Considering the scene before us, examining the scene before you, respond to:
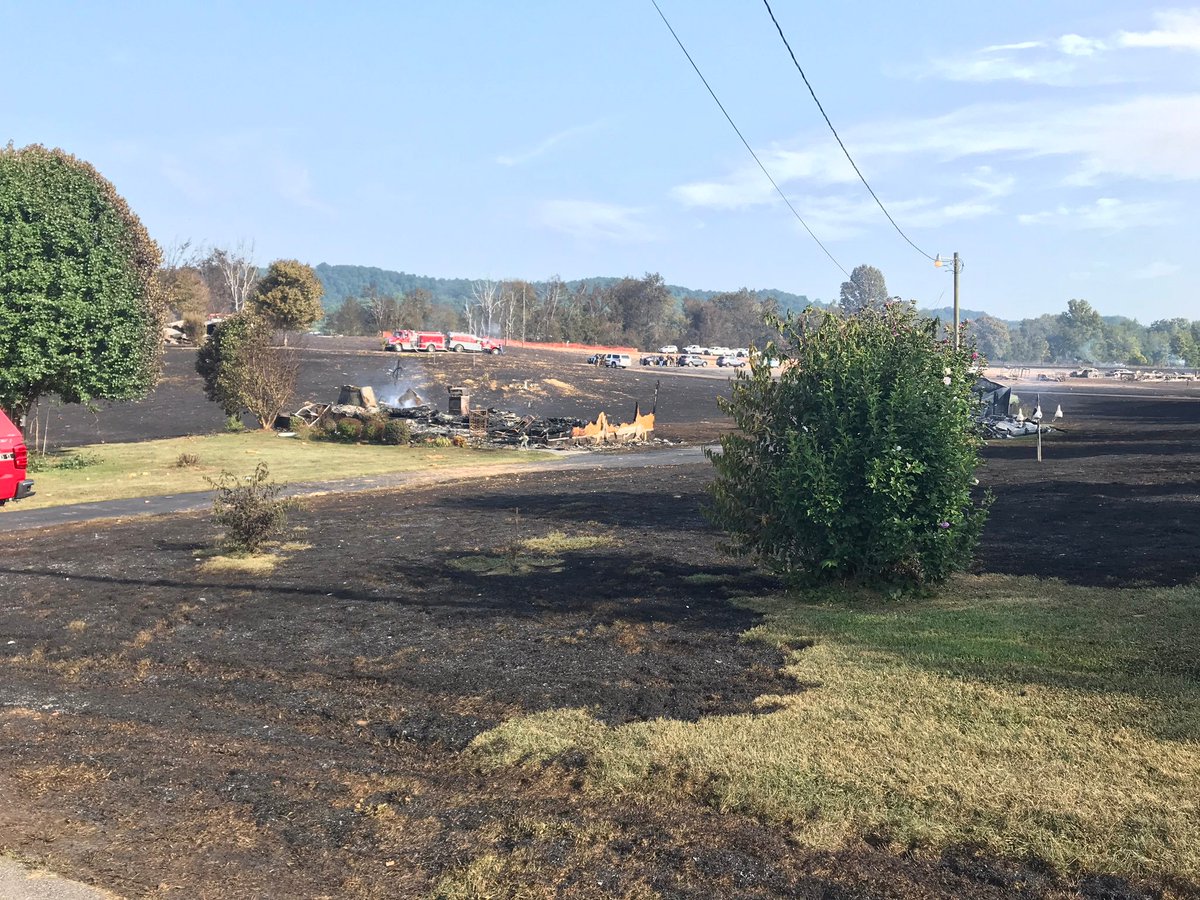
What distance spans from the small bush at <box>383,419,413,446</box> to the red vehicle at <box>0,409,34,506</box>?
57.1 feet

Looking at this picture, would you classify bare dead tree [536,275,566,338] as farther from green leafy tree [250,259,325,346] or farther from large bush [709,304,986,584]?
large bush [709,304,986,584]

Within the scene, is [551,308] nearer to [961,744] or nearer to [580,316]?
[580,316]

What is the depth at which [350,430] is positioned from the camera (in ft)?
120

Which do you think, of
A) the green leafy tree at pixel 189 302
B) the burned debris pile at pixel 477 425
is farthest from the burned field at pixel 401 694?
the green leafy tree at pixel 189 302

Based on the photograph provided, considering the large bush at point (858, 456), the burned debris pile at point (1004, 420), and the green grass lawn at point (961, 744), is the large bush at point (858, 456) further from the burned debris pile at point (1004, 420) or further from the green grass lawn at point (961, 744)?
the burned debris pile at point (1004, 420)

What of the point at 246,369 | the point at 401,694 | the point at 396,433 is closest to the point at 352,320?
the point at 246,369

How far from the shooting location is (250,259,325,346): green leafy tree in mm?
86375

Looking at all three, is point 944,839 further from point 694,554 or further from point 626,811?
point 694,554

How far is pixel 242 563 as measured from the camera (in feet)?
46.2

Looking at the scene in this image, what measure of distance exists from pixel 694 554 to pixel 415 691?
6.76 meters

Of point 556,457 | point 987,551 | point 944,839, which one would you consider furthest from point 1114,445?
point 944,839

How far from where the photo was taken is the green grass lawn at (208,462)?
2378 centimetres

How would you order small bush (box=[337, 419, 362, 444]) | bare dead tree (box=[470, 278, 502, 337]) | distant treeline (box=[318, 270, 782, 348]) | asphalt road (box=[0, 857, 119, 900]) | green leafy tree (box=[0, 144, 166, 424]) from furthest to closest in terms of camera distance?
bare dead tree (box=[470, 278, 502, 337]) → distant treeline (box=[318, 270, 782, 348]) → small bush (box=[337, 419, 362, 444]) → green leafy tree (box=[0, 144, 166, 424]) → asphalt road (box=[0, 857, 119, 900])

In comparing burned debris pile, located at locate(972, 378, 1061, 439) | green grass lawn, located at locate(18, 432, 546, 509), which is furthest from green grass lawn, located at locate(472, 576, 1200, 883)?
burned debris pile, located at locate(972, 378, 1061, 439)
